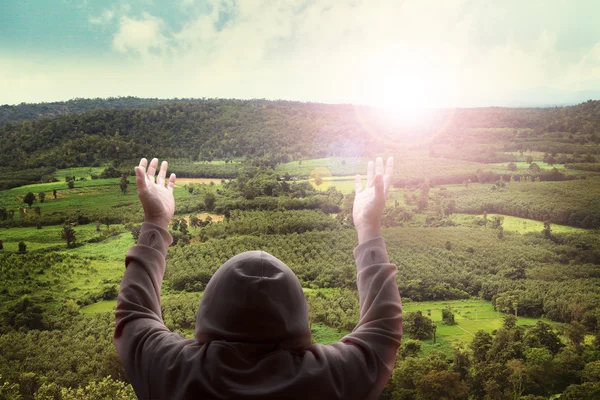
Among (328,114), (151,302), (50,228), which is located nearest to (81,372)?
(50,228)

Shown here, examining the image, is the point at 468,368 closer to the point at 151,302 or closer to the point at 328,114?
the point at 328,114

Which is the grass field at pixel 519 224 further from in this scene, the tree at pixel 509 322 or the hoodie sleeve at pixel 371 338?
the hoodie sleeve at pixel 371 338

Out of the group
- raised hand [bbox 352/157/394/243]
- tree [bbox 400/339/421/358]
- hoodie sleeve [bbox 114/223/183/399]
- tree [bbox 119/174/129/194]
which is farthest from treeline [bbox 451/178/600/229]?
hoodie sleeve [bbox 114/223/183/399]

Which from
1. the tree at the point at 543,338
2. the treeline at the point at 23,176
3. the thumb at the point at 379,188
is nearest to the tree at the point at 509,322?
the tree at the point at 543,338

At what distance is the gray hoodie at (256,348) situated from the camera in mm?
1044

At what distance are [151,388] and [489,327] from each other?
3.48 meters

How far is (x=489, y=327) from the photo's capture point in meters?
3.97

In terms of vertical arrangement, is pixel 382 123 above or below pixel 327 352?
above

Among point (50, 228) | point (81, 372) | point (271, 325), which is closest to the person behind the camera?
point (271, 325)

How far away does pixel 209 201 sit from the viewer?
431cm

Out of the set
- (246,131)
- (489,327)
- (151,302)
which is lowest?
(489,327)

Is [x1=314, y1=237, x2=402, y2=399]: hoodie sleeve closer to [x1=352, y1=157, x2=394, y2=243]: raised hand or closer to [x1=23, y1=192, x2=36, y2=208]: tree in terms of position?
[x1=352, y1=157, x2=394, y2=243]: raised hand

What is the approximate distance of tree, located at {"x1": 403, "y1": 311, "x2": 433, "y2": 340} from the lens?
3.89 m

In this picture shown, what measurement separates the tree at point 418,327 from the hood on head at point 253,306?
9.71ft
